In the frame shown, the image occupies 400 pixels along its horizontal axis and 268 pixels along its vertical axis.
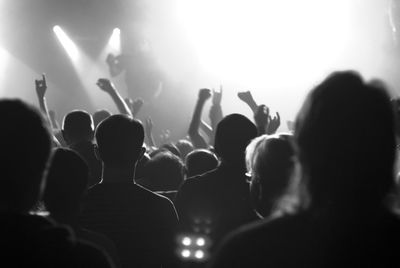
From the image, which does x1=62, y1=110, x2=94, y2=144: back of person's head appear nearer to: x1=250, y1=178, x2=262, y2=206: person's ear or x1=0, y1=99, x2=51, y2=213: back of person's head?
x1=250, y1=178, x2=262, y2=206: person's ear

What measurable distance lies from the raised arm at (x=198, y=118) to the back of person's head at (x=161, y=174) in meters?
1.51

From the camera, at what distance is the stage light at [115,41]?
15395 millimetres

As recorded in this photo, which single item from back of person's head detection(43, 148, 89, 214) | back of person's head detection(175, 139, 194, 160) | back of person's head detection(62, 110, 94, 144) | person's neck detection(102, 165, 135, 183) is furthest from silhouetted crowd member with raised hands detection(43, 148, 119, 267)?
back of person's head detection(175, 139, 194, 160)

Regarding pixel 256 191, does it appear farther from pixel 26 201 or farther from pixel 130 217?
pixel 26 201

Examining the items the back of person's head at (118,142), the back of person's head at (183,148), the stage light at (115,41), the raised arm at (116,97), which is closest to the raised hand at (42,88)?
the raised arm at (116,97)

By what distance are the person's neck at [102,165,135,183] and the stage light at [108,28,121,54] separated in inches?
497

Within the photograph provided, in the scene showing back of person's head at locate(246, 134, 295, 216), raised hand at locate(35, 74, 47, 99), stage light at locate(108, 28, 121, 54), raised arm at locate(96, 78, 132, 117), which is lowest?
back of person's head at locate(246, 134, 295, 216)

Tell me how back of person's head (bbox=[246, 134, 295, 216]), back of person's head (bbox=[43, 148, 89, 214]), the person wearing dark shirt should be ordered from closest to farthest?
back of person's head (bbox=[43, 148, 89, 214]) < back of person's head (bbox=[246, 134, 295, 216]) < the person wearing dark shirt

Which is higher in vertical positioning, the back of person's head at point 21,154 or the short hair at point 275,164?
the back of person's head at point 21,154

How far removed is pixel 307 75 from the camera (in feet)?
50.8

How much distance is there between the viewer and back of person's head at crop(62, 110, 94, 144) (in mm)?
4074

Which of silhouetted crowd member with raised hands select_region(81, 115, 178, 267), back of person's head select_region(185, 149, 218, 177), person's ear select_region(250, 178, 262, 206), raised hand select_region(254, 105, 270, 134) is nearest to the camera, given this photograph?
person's ear select_region(250, 178, 262, 206)

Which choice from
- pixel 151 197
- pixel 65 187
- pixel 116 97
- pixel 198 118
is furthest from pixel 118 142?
pixel 116 97

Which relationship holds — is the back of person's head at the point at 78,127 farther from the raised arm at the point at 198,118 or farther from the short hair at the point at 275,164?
the short hair at the point at 275,164
